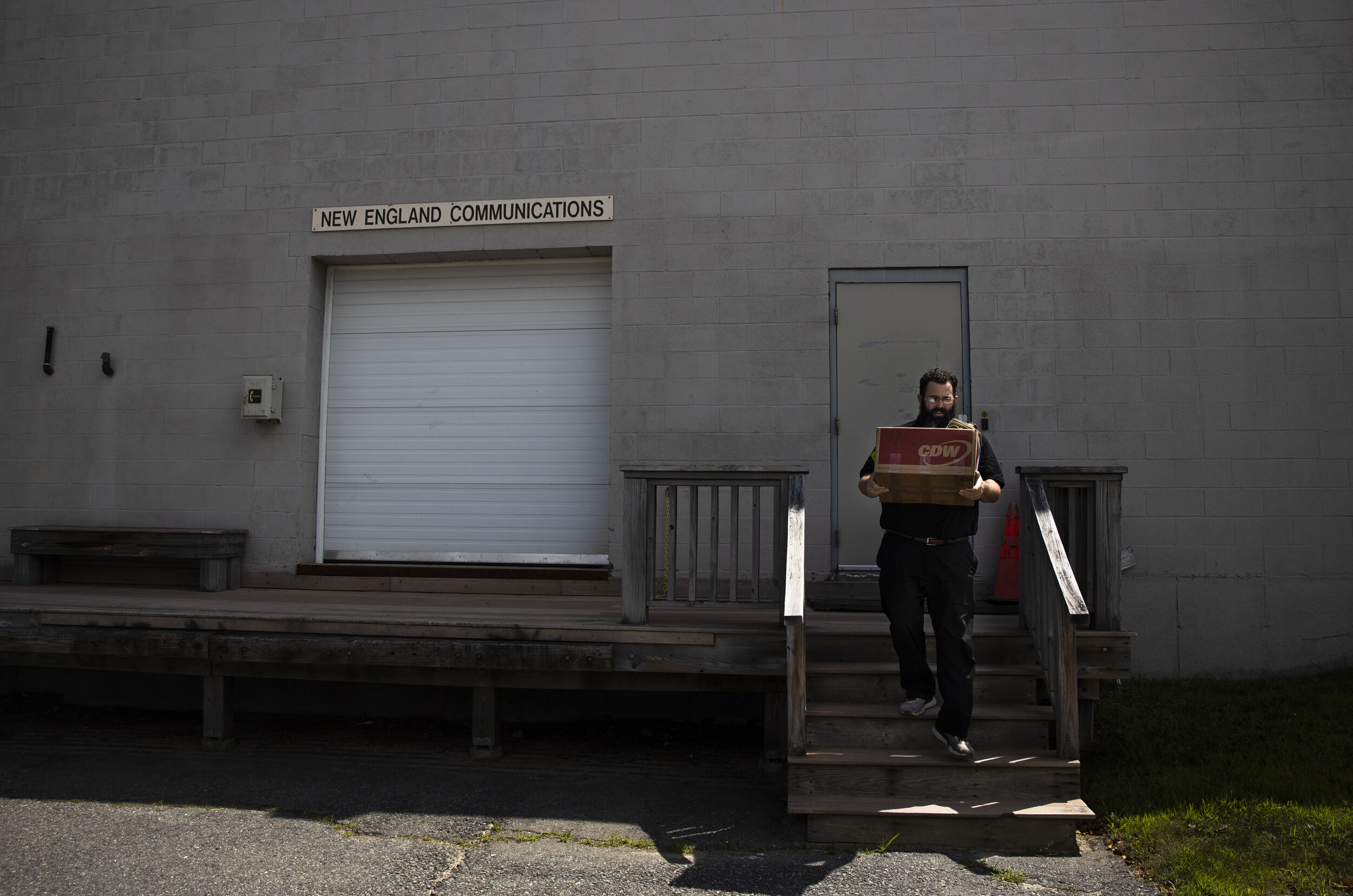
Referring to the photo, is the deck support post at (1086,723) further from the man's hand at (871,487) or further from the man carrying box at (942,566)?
the man's hand at (871,487)

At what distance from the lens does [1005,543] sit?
614 centimetres

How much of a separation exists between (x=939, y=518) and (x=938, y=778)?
119cm

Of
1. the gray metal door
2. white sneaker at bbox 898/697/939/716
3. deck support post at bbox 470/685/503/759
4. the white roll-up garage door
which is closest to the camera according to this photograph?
white sneaker at bbox 898/697/939/716

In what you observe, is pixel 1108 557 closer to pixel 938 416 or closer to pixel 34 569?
pixel 938 416

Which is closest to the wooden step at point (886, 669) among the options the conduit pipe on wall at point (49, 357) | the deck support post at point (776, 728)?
the deck support post at point (776, 728)

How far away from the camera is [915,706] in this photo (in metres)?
4.30

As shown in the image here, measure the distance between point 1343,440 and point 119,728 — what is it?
28.9 ft

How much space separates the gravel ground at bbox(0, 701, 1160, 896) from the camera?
11.8 feet

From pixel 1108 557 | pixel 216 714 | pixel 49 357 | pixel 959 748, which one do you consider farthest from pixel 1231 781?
pixel 49 357

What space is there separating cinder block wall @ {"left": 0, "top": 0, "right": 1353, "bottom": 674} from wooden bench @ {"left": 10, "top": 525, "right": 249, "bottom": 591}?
27cm

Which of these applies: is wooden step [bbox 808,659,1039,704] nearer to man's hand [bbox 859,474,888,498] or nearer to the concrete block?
man's hand [bbox 859,474,888,498]

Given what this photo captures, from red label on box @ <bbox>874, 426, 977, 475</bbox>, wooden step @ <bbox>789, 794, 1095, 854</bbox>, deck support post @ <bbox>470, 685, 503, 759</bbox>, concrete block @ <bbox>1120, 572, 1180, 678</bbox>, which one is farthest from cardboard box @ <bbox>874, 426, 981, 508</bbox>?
concrete block @ <bbox>1120, 572, 1180, 678</bbox>

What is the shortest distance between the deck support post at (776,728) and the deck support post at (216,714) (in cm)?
342

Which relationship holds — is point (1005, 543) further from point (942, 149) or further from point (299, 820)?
point (299, 820)
